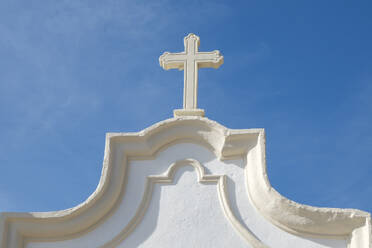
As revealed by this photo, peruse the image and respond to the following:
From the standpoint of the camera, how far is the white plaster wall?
6141 mm

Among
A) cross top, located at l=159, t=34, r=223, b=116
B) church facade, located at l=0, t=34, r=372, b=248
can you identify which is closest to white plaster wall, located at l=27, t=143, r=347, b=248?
church facade, located at l=0, t=34, r=372, b=248

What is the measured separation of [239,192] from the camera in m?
6.42

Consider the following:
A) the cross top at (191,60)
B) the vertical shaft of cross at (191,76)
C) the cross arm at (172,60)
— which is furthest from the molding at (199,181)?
the cross arm at (172,60)

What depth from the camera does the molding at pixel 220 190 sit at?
6.10 metres

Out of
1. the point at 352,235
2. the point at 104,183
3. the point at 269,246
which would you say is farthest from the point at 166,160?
the point at 352,235

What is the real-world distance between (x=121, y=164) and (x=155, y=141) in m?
0.41

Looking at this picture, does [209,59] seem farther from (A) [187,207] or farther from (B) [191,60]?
(A) [187,207]

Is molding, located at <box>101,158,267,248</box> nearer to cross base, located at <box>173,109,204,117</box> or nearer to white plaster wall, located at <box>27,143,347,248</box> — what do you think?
white plaster wall, located at <box>27,143,347,248</box>

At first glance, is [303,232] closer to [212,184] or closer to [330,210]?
[330,210]

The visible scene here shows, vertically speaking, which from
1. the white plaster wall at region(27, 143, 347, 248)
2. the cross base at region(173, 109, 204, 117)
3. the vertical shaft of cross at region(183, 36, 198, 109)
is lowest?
the white plaster wall at region(27, 143, 347, 248)

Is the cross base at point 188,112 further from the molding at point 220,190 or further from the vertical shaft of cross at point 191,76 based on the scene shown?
the molding at point 220,190

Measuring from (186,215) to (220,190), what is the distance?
1.39 feet

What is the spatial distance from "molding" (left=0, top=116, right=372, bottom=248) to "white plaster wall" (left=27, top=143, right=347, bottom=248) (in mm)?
65

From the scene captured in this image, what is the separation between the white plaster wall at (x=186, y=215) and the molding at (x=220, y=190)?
65 mm
